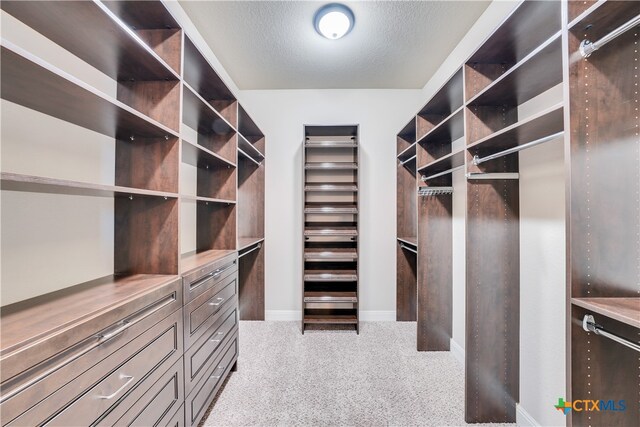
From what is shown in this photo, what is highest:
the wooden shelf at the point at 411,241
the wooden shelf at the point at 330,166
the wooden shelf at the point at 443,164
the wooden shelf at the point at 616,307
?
the wooden shelf at the point at 330,166

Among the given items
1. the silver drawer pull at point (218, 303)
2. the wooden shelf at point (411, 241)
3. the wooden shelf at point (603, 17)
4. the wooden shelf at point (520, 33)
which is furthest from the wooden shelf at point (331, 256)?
the wooden shelf at point (603, 17)

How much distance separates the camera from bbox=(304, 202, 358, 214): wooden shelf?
2920 millimetres

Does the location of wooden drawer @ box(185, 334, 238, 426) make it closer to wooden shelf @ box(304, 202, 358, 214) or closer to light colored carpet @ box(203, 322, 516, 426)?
light colored carpet @ box(203, 322, 516, 426)

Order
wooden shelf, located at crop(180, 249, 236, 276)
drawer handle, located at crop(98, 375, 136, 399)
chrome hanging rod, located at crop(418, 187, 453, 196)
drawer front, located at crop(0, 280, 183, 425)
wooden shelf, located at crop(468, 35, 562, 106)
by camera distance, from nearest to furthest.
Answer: drawer front, located at crop(0, 280, 183, 425) < drawer handle, located at crop(98, 375, 136, 399) < wooden shelf, located at crop(468, 35, 562, 106) < wooden shelf, located at crop(180, 249, 236, 276) < chrome hanging rod, located at crop(418, 187, 453, 196)

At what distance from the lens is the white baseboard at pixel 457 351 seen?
2328 millimetres

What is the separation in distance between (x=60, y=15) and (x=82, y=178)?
63cm

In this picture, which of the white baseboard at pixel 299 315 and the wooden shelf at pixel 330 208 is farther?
the white baseboard at pixel 299 315

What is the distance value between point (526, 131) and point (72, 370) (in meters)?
2.00

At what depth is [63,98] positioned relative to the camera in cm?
96

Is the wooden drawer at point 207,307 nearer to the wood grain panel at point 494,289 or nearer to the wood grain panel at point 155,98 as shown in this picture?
the wood grain panel at point 155,98

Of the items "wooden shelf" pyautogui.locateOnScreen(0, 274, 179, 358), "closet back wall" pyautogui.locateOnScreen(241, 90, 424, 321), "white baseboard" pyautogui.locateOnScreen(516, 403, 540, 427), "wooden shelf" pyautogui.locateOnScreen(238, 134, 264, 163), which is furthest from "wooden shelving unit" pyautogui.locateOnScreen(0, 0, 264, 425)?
"white baseboard" pyautogui.locateOnScreen(516, 403, 540, 427)

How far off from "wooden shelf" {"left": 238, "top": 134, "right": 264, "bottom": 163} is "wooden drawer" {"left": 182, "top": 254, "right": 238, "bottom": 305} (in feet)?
3.44

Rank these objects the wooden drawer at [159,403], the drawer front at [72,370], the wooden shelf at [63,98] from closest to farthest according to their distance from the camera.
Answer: the drawer front at [72,370] → the wooden shelf at [63,98] → the wooden drawer at [159,403]

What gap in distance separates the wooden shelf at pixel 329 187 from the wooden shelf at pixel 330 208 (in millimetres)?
209
